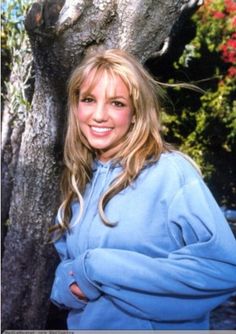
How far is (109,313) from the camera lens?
3.06ft

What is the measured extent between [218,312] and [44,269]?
641 millimetres

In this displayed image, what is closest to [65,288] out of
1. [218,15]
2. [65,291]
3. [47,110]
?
[65,291]

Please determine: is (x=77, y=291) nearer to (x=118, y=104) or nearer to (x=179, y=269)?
(x=179, y=269)

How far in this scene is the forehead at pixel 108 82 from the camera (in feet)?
3.15

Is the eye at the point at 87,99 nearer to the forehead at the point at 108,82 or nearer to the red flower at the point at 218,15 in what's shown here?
the forehead at the point at 108,82

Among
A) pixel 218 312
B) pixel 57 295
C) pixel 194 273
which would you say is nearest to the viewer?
pixel 194 273

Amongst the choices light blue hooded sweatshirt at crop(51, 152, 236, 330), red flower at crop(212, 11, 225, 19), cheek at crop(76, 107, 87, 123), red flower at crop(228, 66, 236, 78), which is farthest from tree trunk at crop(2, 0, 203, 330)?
light blue hooded sweatshirt at crop(51, 152, 236, 330)

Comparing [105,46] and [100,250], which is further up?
[105,46]

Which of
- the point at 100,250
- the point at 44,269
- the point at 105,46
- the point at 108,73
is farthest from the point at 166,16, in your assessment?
the point at 44,269

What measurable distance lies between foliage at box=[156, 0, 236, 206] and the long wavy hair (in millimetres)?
366

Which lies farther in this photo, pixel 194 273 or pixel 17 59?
pixel 17 59

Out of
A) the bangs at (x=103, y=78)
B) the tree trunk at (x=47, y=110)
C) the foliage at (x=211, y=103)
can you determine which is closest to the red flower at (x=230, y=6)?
the foliage at (x=211, y=103)

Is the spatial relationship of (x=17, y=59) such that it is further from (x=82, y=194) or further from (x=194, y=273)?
(x=194, y=273)

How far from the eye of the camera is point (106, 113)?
988mm
